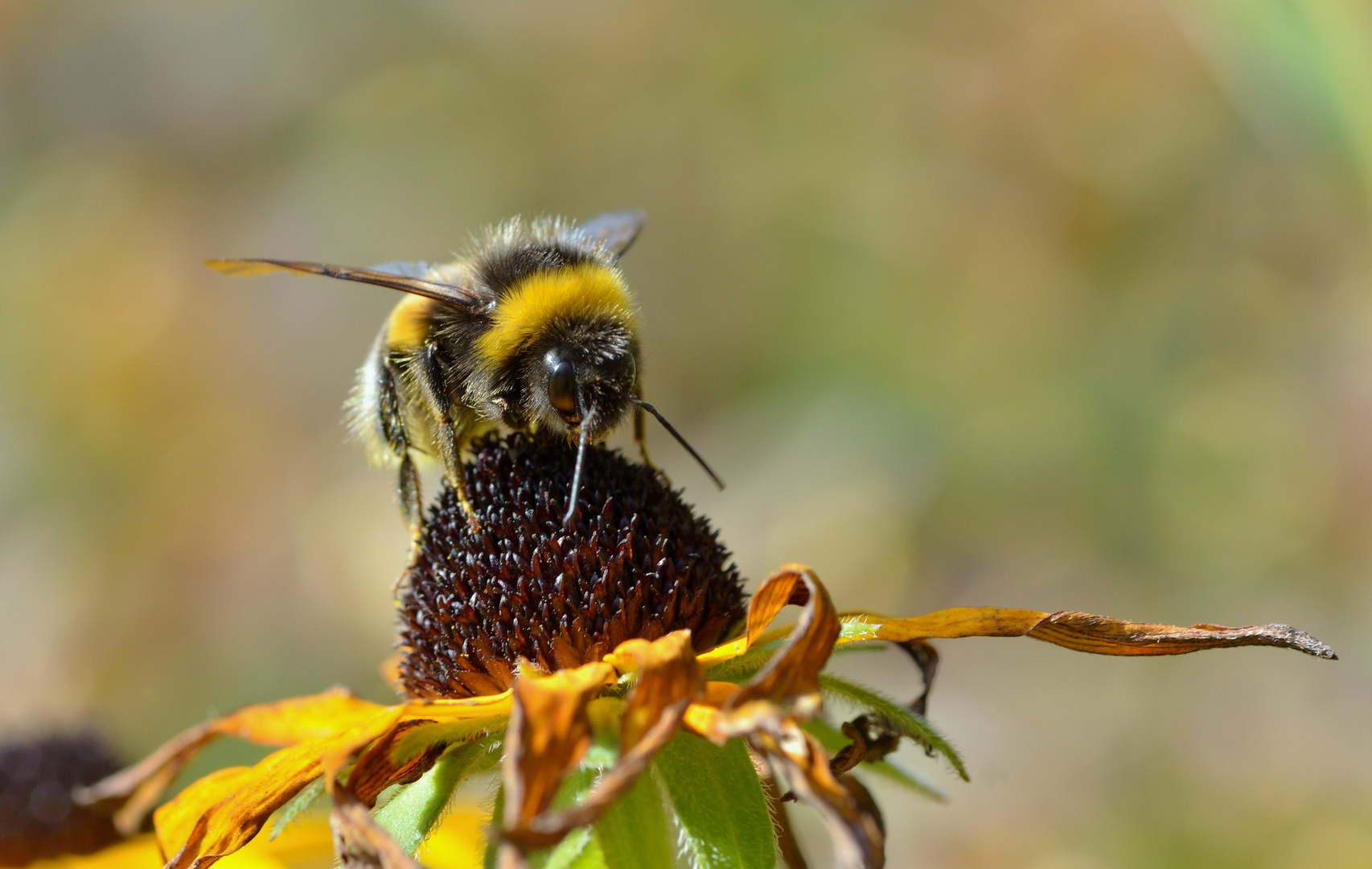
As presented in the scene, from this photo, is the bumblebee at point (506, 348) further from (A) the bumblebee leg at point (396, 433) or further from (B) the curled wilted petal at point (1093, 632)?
(B) the curled wilted petal at point (1093, 632)

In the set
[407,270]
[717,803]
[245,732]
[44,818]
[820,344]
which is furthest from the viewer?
[820,344]

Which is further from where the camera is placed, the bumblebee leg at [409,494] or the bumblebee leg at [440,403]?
the bumblebee leg at [409,494]

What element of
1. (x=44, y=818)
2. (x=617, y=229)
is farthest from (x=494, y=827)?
(x=44, y=818)

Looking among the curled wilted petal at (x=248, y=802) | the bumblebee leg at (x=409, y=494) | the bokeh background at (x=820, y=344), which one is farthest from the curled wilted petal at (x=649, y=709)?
the bokeh background at (x=820, y=344)

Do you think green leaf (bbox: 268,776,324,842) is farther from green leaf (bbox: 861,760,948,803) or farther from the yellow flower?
green leaf (bbox: 861,760,948,803)

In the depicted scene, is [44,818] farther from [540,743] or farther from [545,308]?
[540,743]

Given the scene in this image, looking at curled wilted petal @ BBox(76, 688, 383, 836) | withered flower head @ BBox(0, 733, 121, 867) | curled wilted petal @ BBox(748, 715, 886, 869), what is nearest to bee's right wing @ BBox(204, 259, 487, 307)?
curled wilted petal @ BBox(76, 688, 383, 836)

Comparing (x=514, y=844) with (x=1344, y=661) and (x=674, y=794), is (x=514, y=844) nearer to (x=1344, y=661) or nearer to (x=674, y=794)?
(x=674, y=794)
